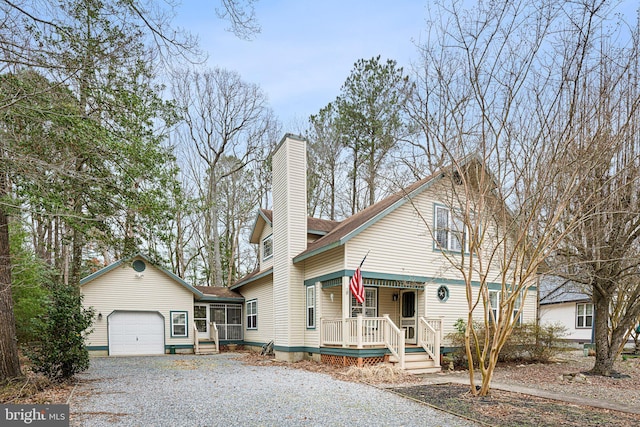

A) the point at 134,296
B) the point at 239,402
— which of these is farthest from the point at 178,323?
the point at 239,402

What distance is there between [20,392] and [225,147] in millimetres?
20143

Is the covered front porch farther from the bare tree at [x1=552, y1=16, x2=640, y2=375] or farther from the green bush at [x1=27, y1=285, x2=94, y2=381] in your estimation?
the green bush at [x1=27, y1=285, x2=94, y2=381]

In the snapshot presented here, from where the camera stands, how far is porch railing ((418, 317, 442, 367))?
12.2m

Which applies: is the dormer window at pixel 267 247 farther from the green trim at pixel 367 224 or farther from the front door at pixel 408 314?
the front door at pixel 408 314

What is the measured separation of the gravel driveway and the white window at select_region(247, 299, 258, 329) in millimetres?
7600

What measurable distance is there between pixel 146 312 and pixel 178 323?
1.44m

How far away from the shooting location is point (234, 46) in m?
6.16

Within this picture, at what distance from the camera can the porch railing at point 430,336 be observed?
12172 millimetres

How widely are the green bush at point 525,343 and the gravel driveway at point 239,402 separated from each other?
5.25m

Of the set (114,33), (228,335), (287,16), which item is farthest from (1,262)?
(228,335)

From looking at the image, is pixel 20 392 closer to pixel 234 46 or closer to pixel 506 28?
pixel 234 46

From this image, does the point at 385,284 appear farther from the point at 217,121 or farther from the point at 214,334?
the point at 217,121

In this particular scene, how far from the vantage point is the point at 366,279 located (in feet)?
42.1

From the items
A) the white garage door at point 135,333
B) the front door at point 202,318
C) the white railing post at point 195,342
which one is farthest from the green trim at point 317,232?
the white garage door at point 135,333
